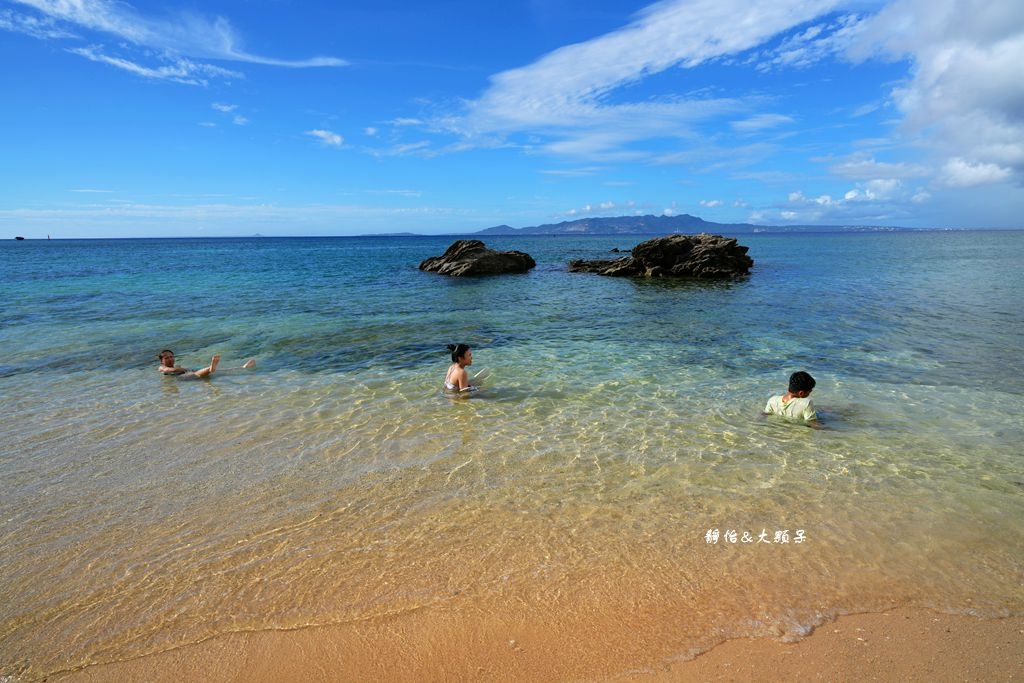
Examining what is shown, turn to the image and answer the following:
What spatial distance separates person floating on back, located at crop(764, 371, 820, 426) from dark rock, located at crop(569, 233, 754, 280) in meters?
30.2

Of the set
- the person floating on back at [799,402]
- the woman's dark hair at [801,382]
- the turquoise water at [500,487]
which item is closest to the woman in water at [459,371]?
the turquoise water at [500,487]

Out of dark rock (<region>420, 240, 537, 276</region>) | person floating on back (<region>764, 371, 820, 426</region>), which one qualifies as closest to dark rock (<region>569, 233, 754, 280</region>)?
dark rock (<region>420, 240, 537, 276</region>)

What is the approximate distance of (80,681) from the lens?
389cm

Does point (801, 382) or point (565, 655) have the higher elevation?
point (801, 382)

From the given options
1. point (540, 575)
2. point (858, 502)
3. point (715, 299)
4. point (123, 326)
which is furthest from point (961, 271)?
point (123, 326)

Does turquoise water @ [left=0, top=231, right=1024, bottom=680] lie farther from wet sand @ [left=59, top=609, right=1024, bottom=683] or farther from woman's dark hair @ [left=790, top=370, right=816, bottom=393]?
woman's dark hair @ [left=790, top=370, right=816, bottom=393]

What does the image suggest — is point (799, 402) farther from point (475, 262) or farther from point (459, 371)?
point (475, 262)

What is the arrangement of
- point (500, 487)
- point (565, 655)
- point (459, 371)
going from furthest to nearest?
point (459, 371), point (500, 487), point (565, 655)

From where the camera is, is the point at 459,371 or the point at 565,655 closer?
the point at 565,655

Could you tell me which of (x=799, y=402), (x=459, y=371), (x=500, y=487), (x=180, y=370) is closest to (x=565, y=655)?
(x=500, y=487)

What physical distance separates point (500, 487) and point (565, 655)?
9.41 feet

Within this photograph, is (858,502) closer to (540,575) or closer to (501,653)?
(540,575)

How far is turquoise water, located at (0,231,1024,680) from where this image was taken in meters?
4.72

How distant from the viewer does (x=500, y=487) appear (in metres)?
6.86
